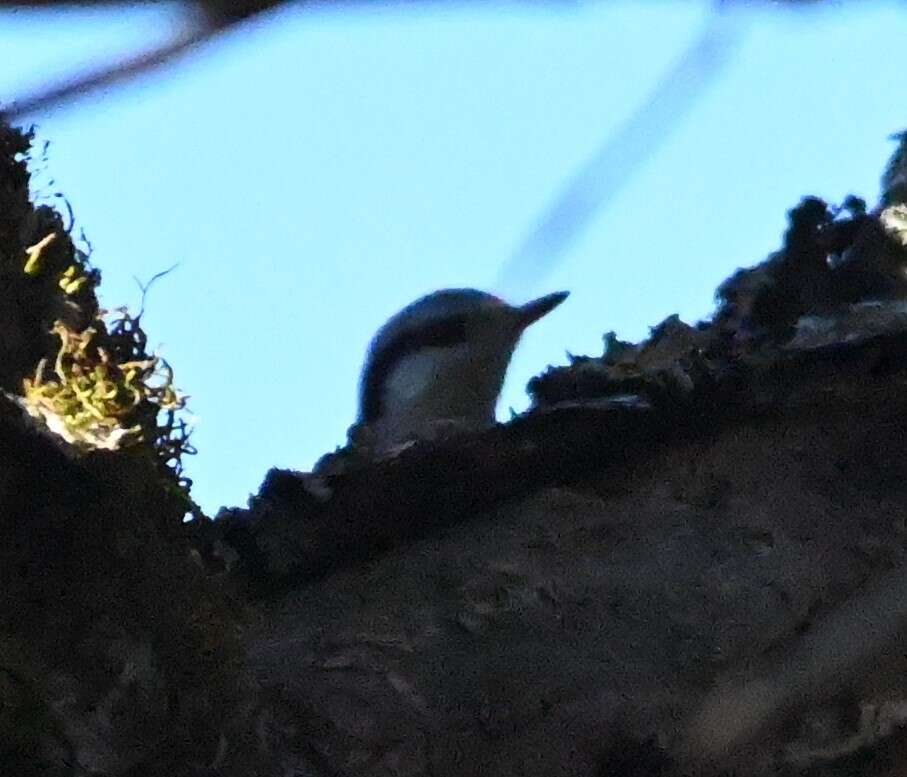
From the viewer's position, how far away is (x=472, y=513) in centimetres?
151

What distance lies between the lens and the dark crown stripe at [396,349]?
150 inches

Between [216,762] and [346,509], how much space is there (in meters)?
0.47

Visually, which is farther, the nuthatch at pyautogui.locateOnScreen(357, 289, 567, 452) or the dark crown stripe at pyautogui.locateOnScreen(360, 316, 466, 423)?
the dark crown stripe at pyautogui.locateOnScreen(360, 316, 466, 423)

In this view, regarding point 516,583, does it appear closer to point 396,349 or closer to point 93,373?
point 93,373

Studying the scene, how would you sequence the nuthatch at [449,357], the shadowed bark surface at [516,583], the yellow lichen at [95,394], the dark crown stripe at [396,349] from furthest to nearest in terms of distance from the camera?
the dark crown stripe at [396,349], the nuthatch at [449,357], the yellow lichen at [95,394], the shadowed bark surface at [516,583]

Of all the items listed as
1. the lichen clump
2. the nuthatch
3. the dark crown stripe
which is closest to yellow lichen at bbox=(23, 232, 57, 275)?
the lichen clump

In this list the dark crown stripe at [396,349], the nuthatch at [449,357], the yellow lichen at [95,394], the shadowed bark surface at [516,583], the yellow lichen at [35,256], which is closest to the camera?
the shadowed bark surface at [516,583]

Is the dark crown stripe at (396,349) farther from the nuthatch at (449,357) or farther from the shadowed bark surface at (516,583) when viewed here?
the shadowed bark surface at (516,583)

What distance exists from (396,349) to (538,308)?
45 centimetres

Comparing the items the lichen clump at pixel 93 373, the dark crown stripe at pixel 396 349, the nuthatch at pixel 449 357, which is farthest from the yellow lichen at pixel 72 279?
the dark crown stripe at pixel 396 349

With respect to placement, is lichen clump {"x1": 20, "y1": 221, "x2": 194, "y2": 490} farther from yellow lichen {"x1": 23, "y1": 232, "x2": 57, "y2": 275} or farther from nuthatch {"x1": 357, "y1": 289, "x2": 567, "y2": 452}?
nuthatch {"x1": 357, "y1": 289, "x2": 567, "y2": 452}

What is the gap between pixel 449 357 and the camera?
3.73 m

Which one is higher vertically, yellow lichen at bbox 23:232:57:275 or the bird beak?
the bird beak

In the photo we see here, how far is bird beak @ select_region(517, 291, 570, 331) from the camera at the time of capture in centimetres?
376
